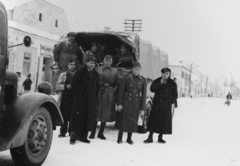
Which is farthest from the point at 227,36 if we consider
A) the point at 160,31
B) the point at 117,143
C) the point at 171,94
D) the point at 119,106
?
the point at 117,143

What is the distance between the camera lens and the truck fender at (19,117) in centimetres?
341

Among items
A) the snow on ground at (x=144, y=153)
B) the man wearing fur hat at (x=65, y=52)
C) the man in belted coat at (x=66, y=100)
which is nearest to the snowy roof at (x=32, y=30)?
the man wearing fur hat at (x=65, y=52)

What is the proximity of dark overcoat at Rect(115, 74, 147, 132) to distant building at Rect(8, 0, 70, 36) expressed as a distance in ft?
41.7

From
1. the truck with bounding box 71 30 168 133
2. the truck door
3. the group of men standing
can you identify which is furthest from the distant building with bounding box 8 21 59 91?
the truck door

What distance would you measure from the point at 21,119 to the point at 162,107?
3777 millimetres

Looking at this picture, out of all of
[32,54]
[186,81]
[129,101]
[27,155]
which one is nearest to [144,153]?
[129,101]

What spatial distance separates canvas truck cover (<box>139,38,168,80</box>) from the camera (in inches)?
328

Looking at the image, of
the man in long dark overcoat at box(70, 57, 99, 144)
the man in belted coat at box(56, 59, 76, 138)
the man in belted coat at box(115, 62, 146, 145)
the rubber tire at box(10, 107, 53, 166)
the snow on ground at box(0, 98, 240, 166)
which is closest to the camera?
the rubber tire at box(10, 107, 53, 166)

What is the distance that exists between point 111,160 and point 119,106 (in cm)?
191

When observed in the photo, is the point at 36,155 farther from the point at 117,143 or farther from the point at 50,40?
the point at 50,40

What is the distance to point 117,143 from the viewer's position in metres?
6.21

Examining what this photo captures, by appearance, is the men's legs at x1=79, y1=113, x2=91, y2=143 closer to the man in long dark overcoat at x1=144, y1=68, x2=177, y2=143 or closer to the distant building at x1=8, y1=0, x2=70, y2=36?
the man in long dark overcoat at x1=144, y1=68, x2=177, y2=143

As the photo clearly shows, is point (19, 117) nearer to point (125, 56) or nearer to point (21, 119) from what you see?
point (21, 119)

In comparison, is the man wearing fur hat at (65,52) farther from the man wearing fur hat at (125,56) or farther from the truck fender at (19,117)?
the truck fender at (19,117)
